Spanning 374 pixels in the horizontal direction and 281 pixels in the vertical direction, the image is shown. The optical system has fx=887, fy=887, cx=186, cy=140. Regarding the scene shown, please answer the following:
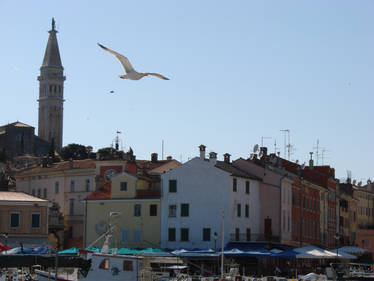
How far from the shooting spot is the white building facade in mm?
68812

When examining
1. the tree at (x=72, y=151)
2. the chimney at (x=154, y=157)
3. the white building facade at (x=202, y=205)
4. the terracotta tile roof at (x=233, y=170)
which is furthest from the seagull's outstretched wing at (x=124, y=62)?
the tree at (x=72, y=151)

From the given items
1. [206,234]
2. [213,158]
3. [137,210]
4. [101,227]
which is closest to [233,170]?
[213,158]

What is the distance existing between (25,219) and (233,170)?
17.8 m

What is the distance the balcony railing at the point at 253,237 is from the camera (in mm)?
69125

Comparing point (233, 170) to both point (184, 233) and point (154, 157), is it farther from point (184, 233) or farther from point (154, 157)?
point (154, 157)

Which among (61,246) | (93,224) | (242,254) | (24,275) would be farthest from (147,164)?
(24,275)

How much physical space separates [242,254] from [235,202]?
6659 mm

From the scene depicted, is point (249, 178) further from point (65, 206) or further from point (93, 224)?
point (65, 206)

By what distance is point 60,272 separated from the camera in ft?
163

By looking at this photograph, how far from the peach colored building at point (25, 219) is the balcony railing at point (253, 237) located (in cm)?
1610

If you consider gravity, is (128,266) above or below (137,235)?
below

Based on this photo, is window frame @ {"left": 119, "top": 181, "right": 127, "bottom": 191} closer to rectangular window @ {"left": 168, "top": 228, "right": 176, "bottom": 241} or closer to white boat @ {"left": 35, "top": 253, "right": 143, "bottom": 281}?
rectangular window @ {"left": 168, "top": 228, "right": 176, "bottom": 241}

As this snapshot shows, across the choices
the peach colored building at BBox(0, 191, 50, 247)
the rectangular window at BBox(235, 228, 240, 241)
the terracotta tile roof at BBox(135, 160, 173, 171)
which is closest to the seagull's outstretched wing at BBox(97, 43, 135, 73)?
the rectangular window at BBox(235, 228, 240, 241)

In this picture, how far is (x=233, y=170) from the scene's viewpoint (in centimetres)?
7206
